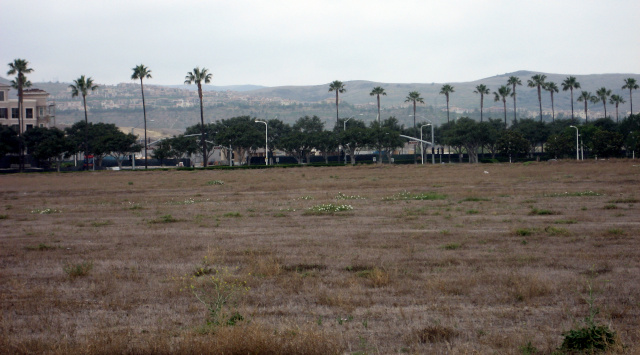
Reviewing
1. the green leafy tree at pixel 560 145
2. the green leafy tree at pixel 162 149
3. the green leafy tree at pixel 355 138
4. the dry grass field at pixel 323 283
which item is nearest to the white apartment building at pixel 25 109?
the green leafy tree at pixel 162 149

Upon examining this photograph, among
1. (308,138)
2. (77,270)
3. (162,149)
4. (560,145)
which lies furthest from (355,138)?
(77,270)

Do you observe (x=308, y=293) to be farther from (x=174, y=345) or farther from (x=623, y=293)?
(x=623, y=293)

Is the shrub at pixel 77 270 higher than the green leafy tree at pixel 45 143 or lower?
lower

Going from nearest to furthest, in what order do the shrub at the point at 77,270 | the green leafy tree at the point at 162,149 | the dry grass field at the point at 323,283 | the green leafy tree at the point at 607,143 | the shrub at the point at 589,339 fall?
the shrub at the point at 589,339, the dry grass field at the point at 323,283, the shrub at the point at 77,270, the green leafy tree at the point at 607,143, the green leafy tree at the point at 162,149

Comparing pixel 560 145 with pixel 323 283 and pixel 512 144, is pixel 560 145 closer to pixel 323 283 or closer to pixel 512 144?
pixel 512 144

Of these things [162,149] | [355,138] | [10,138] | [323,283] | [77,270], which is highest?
[10,138]

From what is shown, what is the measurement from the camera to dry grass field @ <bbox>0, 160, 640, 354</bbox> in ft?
23.6

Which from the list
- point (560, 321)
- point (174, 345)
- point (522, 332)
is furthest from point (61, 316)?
point (560, 321)

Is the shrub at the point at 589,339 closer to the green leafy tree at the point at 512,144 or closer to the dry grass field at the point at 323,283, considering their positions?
the dry grass field at the point at 323,283

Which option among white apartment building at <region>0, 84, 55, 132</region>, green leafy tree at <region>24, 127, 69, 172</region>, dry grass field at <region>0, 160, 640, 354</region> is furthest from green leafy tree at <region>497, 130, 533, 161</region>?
white apartment building at <region>0, 84, 55, 132</region>

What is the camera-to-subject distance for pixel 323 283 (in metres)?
10.3

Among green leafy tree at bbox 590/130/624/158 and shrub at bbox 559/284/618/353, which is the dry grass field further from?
green leafy tree at bbox 590/130/624/158

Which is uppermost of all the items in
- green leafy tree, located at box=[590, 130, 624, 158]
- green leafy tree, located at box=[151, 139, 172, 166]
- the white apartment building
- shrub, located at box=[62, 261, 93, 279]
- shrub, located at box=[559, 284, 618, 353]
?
the white apartment building

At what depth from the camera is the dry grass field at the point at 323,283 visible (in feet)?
23.6
